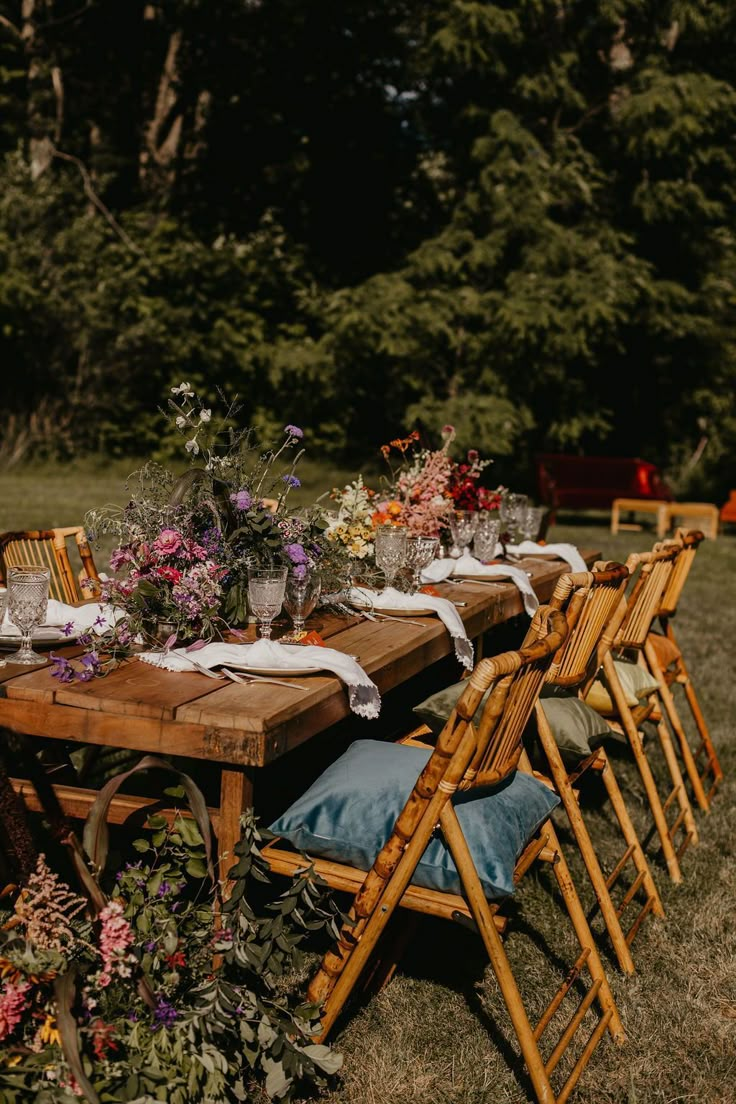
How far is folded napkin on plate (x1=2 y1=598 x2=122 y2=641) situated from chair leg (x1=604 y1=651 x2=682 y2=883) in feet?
5.14

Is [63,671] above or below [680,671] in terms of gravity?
above

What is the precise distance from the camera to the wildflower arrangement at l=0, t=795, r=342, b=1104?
1909mm

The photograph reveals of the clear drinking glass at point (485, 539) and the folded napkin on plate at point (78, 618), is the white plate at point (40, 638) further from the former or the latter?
the clear drinking glass at point (485, 539)

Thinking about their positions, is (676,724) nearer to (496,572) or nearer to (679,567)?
(679,567)

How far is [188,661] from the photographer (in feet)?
8.28

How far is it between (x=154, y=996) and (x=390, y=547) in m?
1.72

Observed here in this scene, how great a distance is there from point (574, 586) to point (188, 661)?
987 mm

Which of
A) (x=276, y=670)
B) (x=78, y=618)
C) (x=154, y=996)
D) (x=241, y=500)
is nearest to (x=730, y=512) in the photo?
(x=241, y=500)

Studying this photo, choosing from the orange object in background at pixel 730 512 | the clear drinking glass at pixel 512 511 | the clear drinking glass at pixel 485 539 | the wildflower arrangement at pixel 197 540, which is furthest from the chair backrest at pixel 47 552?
the orange object in background at pixel 730 512

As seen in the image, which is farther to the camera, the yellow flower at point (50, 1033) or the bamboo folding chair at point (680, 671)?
the bamboo folding chair at point (680, 671)

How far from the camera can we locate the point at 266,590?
2.70 m

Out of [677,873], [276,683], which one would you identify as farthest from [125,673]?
[677,873]

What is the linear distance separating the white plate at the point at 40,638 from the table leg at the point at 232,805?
26.0 inches

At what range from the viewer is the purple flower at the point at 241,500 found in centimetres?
279
